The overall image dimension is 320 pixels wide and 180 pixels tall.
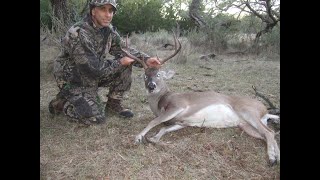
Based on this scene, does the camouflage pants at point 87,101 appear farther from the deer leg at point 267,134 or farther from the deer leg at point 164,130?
the deer leg at point 267,134

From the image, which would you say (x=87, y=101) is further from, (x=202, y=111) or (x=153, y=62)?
(x=202, y=111)

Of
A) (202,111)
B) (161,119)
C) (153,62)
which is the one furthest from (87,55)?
(202,111)

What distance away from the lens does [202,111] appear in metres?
4.28

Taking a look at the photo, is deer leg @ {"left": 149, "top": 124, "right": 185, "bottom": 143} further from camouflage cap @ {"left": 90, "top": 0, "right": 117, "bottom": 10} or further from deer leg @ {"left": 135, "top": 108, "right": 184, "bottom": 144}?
camouflage cap @ {"left": 90, "top": 0, "right": 117, "bottom": 10}

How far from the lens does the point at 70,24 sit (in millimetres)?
4855

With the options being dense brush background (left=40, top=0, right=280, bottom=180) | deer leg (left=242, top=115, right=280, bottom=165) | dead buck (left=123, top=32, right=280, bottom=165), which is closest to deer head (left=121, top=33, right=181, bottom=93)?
dead buck (left=123, top=32, right=280, bottom=165)

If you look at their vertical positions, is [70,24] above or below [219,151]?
above

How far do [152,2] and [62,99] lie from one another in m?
1.45

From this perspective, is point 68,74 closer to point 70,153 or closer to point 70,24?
point 70,24

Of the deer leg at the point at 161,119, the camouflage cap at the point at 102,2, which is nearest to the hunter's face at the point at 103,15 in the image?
the camouflage cap at the point at 102,2

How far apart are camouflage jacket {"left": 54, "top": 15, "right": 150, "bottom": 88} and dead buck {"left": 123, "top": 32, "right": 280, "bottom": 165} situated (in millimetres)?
352
